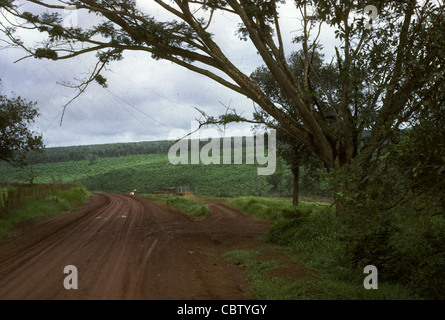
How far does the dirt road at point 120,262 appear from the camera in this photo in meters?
5.21

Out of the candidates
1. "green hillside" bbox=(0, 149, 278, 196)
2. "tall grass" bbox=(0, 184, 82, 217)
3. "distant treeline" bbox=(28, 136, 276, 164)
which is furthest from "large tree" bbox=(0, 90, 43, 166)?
"distant treeline" bbox=(28, 136, 276, 164)

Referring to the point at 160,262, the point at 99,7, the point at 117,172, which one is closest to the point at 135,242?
the point at 160,262

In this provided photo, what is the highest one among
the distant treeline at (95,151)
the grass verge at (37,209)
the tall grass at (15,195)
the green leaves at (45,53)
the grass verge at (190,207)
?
the distant treeline at (95,151)

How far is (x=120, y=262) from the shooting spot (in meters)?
6.98

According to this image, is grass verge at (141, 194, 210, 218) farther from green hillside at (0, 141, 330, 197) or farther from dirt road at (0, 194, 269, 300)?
green hillside at (0, 141, 330, 197)

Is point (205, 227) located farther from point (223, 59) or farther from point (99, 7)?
point (99, 7)

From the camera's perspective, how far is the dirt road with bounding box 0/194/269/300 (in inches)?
205

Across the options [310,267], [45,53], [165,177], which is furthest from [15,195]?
[165,177]

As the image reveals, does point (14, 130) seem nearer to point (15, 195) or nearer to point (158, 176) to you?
point (15, 195)

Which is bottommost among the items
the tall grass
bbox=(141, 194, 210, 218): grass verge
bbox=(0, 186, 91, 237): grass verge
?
bbox=(141, 194, 210, 218): grass verge

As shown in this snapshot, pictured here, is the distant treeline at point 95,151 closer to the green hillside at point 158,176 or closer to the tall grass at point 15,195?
the green hillside at point 158,176

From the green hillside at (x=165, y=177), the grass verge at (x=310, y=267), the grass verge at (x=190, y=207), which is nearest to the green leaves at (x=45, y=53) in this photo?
the grass verge at (x=310, y=267)
